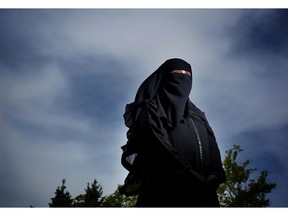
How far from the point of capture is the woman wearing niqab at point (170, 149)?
6.88 feet

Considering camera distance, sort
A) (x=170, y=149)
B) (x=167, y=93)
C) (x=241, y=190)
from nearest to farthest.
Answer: (x=170, y=149)
(x=167, y=93)
(x=241, y=190)

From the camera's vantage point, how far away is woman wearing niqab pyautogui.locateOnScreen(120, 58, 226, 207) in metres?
2.10

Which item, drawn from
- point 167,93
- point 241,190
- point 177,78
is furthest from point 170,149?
point 241,190

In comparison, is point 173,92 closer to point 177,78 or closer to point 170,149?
point 177,78

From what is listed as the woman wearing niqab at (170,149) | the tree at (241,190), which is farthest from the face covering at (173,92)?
the tree at (241,190)

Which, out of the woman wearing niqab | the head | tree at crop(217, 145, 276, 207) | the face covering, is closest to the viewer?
the woman wearing niqab

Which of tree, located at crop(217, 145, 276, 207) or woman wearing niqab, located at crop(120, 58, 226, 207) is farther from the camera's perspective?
tree, located at crop(217, 145, 276, 207)

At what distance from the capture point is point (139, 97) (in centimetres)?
266

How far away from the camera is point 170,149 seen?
2.13m

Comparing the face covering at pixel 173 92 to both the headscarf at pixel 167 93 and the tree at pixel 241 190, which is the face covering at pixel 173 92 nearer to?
the headscarf at pixel 167 93

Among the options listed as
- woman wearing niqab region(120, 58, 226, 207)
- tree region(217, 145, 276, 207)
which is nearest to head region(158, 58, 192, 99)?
woman wearing niqab region(120, 58, 226, 207)

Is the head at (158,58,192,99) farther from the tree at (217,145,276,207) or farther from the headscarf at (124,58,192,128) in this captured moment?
the tree at (217,145,276,207)

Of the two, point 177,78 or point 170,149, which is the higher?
point 177,78

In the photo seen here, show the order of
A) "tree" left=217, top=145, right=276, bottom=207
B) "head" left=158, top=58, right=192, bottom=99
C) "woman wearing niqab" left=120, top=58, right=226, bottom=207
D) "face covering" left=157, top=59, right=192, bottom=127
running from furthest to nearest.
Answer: "tree" left=217, top=145, right=276, bottom=207 → "head" left=158, top=58, right=192, bottom=99 → "face covering" left=157, top=59, right=192, bottom=127 → "woman wearing niqab" left=120, top=58, right=226, bottom=207
